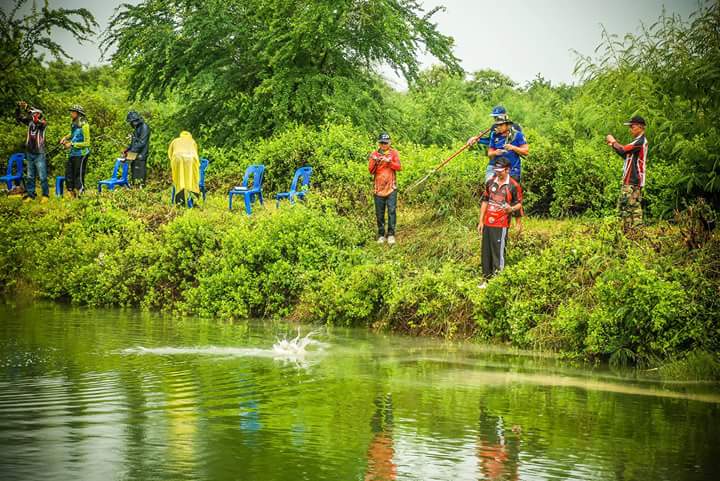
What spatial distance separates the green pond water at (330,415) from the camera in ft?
25.6

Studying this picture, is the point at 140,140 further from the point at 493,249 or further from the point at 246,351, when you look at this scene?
the point at 246,351

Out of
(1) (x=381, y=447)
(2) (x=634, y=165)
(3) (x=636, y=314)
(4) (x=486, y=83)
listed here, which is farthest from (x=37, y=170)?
(4) (x=486, y=83)

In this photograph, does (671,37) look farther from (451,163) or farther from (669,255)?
(669,255)

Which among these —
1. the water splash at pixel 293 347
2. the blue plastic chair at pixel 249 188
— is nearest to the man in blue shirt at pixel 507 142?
the water splash at pixel 293 347

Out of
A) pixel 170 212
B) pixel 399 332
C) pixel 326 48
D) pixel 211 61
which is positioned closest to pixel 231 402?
pixel 399 332

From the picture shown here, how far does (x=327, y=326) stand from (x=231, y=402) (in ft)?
23.7

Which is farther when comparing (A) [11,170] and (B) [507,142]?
(A) [11,170]

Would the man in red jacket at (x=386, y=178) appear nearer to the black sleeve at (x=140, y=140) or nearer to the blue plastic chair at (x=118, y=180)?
the black sleeve at (x=140, y=140)

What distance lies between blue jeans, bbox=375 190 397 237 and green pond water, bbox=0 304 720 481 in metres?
4.50

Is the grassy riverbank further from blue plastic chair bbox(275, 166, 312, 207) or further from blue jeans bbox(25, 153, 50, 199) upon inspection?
blue jeans bbox(25, 153, 50, 199)

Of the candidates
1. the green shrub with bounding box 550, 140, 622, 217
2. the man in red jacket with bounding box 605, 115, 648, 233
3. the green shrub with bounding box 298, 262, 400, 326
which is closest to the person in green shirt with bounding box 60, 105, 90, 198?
the green shrub with bounding box 298, 262, 400, 326

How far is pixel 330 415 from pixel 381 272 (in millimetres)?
7367

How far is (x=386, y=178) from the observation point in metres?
19.0

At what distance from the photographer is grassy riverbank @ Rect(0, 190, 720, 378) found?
13.5m
